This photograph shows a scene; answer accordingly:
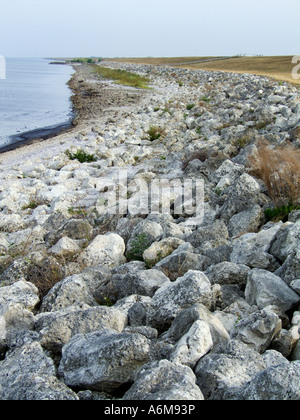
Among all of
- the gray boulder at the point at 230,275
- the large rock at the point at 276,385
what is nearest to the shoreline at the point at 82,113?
the gray boulder at the point at 230,275

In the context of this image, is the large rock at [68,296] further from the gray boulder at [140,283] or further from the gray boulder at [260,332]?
the gray boulder at [260,332]

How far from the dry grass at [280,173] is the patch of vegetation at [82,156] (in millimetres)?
6673

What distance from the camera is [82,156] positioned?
13.2 meters

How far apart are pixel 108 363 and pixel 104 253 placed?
2.75 meters

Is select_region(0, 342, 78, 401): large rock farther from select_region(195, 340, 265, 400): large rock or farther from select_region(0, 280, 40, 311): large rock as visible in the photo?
select_region(0, 280, 40, 311): large rock

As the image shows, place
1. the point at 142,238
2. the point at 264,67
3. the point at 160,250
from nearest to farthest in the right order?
the point at 160,250, the point at 142,238, the point at 264,67

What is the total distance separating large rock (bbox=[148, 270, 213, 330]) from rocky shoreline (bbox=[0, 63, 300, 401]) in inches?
0.4

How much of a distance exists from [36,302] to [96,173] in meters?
6.94

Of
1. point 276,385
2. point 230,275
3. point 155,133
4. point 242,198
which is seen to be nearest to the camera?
point 276,385

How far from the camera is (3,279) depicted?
212 inches

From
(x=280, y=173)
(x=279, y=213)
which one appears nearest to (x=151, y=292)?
(x=279, y=213)

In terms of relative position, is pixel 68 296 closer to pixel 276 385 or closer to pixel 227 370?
pixel 227 370

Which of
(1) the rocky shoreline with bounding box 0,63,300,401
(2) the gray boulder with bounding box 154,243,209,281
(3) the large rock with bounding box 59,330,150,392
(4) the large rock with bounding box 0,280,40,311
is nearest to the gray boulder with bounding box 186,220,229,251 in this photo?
(1) the rocky shoreline with bounding box 0,63,300,401

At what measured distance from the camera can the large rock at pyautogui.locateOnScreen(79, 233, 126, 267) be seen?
5.51m
